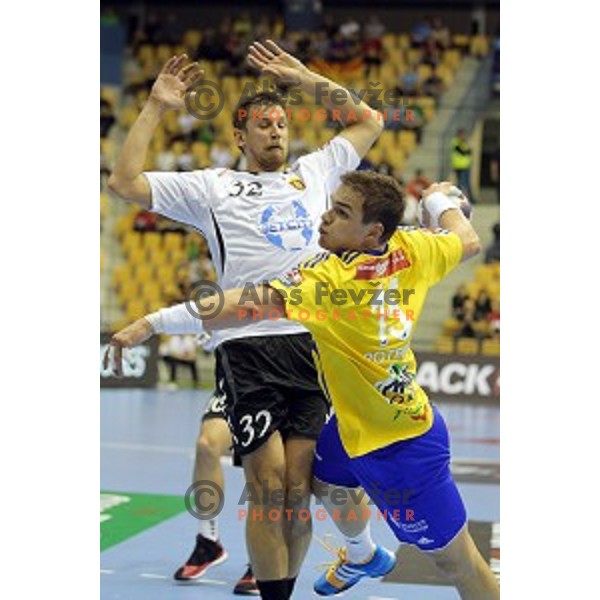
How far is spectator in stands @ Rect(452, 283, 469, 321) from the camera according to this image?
756 inches

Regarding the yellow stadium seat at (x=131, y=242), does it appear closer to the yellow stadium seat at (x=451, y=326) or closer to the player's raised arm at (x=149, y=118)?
the yellow stadium seat at (x=451, y=326)

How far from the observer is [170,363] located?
19.6 m

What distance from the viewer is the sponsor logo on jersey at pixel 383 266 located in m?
5.37

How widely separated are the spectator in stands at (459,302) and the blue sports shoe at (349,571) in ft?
41.3

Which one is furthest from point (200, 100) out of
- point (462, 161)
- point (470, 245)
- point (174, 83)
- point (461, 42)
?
point (461, 42)

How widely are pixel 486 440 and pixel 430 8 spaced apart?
14.4 m

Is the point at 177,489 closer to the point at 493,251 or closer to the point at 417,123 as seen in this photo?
the point at 493,251

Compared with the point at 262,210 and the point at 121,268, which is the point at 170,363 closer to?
the point at 121,268

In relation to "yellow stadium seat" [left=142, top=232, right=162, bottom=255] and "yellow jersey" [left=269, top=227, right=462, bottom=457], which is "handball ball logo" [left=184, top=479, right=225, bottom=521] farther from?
"yellow stadium seat" [left=142, top=232, right=162, bottom=255]

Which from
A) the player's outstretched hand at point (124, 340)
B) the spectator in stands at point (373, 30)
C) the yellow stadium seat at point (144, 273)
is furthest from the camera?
the spectator in stands at point (373, 30)

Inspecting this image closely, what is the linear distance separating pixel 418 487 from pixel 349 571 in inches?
51.1

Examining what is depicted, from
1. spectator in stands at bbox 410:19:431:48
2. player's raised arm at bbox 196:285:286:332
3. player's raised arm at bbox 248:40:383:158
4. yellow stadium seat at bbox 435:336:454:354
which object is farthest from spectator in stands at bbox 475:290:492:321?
player's raised arm at bbox 196:285:286:332

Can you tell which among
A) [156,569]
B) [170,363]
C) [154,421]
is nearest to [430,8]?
[170,363]

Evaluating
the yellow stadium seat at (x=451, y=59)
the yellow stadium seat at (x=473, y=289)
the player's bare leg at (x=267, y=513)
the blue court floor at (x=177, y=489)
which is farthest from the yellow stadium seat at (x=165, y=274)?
the player's bare leg at (x=267, y=513)
